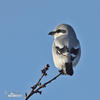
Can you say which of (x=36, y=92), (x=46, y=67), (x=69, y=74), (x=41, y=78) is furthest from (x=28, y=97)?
(x=69, y=74)

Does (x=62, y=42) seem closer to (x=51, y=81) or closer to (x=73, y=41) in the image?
(x=73, y=41)

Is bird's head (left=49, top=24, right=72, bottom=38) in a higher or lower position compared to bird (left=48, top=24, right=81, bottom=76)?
higher

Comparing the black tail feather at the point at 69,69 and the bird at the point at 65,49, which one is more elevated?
the bird at the point at 65,49

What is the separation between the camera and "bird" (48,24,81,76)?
4719 mm

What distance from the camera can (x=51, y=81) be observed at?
2.54 metres

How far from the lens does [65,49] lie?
476 centimetres

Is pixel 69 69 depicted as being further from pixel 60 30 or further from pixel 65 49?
pixel 60 30

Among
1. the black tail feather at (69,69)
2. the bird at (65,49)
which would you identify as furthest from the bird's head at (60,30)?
the black tail feather at (69,69)

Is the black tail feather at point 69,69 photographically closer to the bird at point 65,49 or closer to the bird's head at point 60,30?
the bird at point 65,49

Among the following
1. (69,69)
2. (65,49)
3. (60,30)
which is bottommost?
(69,69)

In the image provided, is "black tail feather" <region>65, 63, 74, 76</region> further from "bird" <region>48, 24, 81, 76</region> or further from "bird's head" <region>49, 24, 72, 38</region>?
"bird's head" <region>49, 24, 72, 38</region>

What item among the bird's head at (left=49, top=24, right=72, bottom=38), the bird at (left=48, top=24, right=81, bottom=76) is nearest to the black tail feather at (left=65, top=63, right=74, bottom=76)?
the bird at (left=48, top=24, right=81, bottom=76)

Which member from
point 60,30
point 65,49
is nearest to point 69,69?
point 65,49

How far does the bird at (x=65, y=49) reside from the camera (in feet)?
15.5
